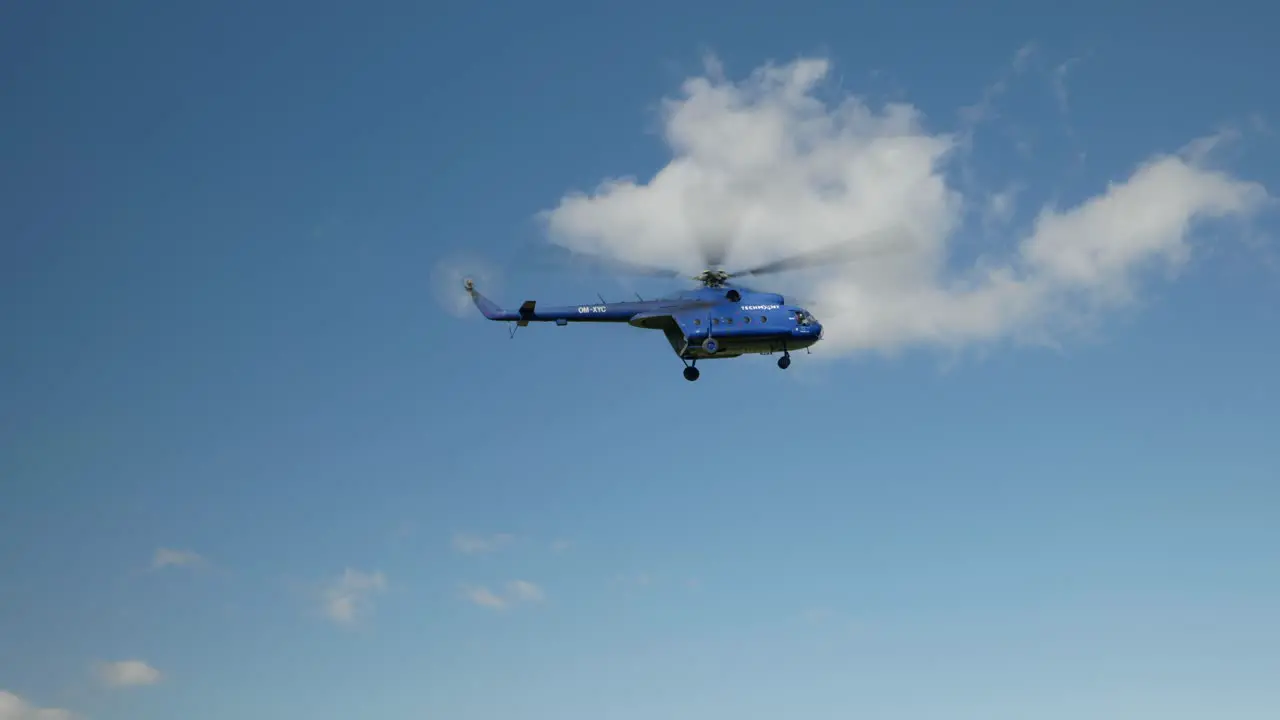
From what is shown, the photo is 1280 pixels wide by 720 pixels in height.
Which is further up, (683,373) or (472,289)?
(472,289)

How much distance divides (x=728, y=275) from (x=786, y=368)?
946 cm

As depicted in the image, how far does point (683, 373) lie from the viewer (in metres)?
116

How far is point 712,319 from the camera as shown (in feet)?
372

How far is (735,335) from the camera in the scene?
113375 millimetres

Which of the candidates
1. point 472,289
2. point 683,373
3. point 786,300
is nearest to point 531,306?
point 472,289

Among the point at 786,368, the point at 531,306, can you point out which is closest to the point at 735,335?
the point at 786,368

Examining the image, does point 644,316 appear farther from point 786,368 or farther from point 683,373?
point 786,368

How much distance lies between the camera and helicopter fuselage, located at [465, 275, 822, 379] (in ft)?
371

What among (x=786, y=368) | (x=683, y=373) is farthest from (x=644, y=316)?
(x=786, y=368)

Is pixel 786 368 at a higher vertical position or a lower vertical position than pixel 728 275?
lower

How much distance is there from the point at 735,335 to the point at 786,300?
607cm

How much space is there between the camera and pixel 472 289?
11688 centimetres

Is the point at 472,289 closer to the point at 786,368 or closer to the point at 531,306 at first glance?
the point at 531,306

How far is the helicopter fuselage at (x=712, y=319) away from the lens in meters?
113
